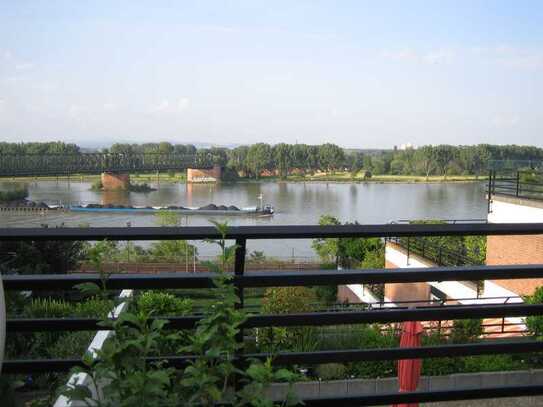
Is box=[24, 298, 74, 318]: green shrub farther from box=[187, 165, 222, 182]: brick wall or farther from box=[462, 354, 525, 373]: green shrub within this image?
box=[187, 165, 222, 182]: brick wall

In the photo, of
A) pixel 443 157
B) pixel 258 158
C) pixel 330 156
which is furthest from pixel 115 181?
pixel 443 157

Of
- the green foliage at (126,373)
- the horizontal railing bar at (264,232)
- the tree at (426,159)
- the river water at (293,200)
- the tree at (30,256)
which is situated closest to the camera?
the green foliage at (126,373)

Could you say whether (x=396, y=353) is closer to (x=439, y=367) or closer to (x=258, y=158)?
(x=439, y=367)

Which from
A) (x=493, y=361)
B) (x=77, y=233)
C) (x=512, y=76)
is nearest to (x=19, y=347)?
(x=77, y=233)

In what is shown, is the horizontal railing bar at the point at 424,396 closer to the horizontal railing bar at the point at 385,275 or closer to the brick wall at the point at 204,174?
the horizontal railing bar at the point at 385,275

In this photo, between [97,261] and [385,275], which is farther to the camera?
[385,275]

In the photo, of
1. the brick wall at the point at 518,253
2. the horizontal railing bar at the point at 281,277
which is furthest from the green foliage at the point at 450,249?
the horizontal railing bar at the point at 281,277

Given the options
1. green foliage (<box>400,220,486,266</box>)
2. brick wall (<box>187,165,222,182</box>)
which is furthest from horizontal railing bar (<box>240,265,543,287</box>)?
brick wall (<box>187,165,222,182</box>)

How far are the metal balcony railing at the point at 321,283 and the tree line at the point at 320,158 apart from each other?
39823 millimetres

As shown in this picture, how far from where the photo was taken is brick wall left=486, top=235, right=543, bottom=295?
9.31m

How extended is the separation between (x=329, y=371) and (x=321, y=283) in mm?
3560

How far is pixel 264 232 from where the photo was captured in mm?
1105

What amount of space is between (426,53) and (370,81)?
5.29 metres

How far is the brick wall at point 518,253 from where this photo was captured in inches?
367
